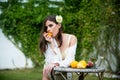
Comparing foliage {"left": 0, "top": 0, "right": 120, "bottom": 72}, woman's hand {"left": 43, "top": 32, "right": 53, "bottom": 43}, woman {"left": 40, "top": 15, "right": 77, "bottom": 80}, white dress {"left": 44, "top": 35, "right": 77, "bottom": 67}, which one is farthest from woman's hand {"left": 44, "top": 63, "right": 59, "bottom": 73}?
foliage {"left": 0, "top": 0, "right": 120, "bottom": 72}

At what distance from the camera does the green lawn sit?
8.88 m

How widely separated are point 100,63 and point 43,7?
2.13 meters

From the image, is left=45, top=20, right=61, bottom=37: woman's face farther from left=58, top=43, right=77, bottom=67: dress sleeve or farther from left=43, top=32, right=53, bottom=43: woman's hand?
left=58, top=43, right=77, bottom=67: dress sleeve

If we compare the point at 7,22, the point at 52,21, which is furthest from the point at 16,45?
the point at 52,21

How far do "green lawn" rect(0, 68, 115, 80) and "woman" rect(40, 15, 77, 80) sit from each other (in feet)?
13.0

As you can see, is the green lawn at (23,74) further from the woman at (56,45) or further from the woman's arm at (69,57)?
the woman's arm at (69,57)

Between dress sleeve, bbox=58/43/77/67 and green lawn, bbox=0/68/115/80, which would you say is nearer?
dress sleeve, bbox=58/43/77/67

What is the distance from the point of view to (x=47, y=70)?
457 cm

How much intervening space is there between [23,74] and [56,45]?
15.2 ft

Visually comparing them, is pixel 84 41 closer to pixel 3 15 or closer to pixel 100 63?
pixel 100 63

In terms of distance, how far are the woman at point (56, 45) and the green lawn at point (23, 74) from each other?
396 cm

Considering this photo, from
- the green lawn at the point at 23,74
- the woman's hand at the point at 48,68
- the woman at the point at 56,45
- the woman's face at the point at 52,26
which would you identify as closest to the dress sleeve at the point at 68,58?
the woman at the point at 56,45

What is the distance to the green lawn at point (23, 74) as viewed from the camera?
8.88 m

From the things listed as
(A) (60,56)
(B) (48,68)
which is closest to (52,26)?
(A) (60,56)
